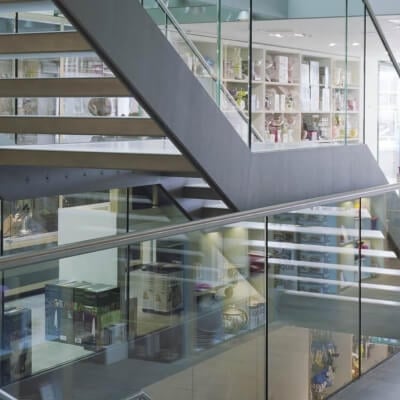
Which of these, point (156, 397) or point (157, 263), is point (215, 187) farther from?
point (156, 397)

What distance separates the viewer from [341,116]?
4781 millimetres

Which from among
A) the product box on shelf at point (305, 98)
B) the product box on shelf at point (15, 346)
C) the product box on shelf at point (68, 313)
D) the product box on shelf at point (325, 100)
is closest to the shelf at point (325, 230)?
the product box on shelf at point (325, 100)

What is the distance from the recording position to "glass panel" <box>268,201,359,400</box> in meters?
3.34

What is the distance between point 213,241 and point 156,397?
0.59 metres

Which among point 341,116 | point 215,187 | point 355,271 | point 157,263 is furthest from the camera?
point 341,116

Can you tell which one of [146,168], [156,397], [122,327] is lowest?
[156,397]

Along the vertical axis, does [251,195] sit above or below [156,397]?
above

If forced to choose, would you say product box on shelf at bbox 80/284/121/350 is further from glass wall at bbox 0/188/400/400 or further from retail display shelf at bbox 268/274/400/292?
retail display shelf at bbox 268/274/400/292

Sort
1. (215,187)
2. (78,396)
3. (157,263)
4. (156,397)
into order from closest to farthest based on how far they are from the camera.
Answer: (78,396), (156,397), (157,263), (215,187)

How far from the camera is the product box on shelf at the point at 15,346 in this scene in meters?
2.11

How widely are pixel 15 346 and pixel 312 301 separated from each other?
1.92 meters

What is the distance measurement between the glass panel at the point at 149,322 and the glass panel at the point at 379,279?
43.5 inches

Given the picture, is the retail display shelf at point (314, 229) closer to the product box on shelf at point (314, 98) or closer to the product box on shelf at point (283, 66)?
the product box on shelf at point (314, 98)

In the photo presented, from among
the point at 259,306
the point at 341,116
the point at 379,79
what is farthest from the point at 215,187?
the point at 379,79
